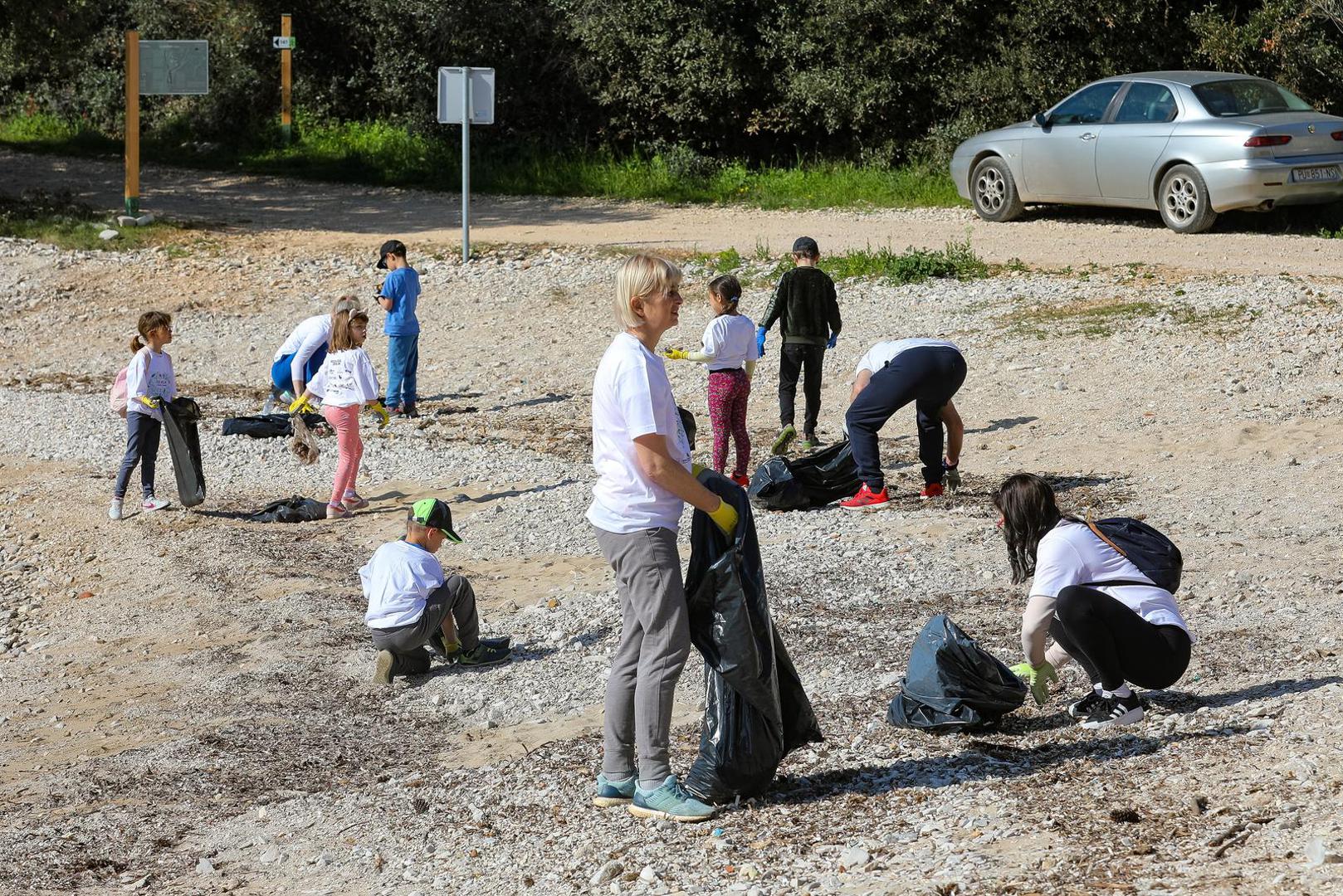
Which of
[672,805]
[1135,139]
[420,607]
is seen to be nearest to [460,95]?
[1135,139]

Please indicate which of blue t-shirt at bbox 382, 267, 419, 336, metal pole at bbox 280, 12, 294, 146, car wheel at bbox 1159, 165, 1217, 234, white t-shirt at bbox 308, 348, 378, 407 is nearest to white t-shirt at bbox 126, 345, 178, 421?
white t-shirt at bbox 308, 348, 378, 407

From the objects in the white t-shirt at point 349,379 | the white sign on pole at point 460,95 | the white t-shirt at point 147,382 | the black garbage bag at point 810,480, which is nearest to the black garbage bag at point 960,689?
the black garbage bag at point 810,480

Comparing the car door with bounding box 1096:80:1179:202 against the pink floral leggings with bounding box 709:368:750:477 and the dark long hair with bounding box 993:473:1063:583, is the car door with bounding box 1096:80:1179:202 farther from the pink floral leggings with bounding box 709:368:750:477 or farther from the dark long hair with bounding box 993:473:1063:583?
the dark long hair with bounding box 993:473:1063:583

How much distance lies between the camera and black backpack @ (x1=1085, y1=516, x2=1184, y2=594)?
18.4 feet

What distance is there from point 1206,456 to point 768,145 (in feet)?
51.5

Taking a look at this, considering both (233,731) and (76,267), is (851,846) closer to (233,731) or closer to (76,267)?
(233,731)

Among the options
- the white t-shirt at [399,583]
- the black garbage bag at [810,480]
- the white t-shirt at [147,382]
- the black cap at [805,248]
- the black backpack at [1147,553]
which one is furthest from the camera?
the black cap at [805,248]

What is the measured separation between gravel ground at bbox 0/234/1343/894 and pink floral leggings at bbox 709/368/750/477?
90cm

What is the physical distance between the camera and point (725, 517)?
4953mm

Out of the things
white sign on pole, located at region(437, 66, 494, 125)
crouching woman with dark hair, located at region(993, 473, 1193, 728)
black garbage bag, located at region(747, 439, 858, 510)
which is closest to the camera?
crouching woman with dark hair, located at region(993, 473, 1193, 728)

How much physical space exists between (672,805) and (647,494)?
3.60ft

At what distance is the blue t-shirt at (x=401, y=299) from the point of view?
1334 cm

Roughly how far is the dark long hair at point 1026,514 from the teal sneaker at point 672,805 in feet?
5.08

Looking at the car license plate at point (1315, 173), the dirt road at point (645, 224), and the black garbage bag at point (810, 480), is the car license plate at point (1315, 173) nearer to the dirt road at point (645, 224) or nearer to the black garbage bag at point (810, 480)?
the dirt road at point (645, 224)
